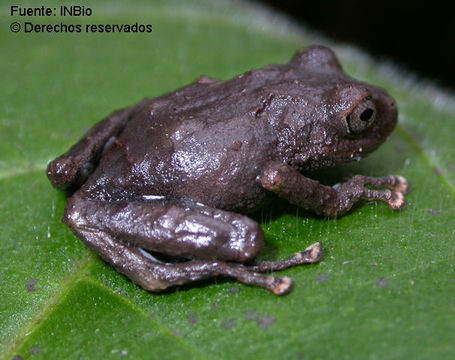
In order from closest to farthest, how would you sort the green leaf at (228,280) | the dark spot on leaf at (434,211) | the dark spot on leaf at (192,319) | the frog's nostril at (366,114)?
1. the green leaf at (228,280)
2. the dark spot on leaf at (192,319)
3. the dark spot on leaf at (434,211)
4. the frog's nostril at (366,114)

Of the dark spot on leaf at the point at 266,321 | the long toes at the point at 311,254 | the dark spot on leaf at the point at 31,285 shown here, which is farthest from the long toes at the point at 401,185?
the dark spot on leaf at the point at 31,285

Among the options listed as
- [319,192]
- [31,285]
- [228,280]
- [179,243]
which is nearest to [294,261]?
[228,280]

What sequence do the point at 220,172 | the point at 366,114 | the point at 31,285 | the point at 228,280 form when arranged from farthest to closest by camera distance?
the point at 366,114 < the point at 220,172 < the point at 31,285 < the point at 228,280

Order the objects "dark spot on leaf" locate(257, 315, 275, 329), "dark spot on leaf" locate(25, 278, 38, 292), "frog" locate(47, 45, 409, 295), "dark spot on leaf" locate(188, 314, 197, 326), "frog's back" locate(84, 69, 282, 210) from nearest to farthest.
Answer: "dark spot on leaf" locate(257, 315, 275, 329) < "dark spot on leaf" locate(188, 314, 197, 326) < "frog" locate(47, 45, 409, 295) < "dark spot on leaf" locate(25, 278, 38, 292) < "frog's back" locate(84, 69, 282, 210)

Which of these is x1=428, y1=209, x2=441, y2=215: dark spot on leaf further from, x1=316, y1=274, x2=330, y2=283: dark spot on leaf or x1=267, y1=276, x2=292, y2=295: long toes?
x1=267, y1=276, x2=292, y2=295: long toes

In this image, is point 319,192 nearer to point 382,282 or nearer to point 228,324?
point 382,282

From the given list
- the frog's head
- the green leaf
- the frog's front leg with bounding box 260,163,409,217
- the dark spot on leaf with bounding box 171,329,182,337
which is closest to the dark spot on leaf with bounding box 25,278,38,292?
the green leaf

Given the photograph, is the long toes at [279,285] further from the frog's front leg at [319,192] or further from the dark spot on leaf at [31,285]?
the dark spot on leaf at [31,285]
